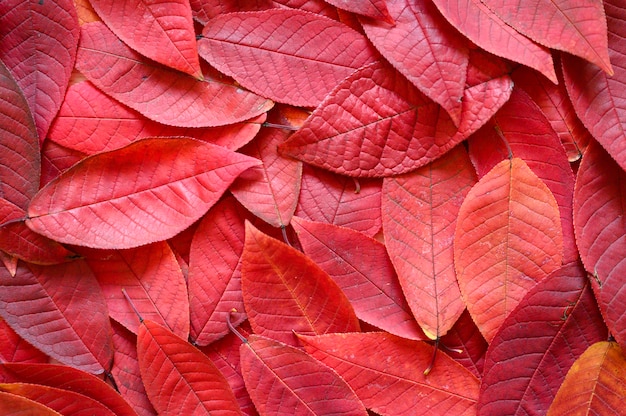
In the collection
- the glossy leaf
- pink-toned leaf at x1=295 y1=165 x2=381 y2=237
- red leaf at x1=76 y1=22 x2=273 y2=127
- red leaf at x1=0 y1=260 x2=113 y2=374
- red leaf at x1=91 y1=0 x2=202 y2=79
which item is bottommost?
the glossy leaf

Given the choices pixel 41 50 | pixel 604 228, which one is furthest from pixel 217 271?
pixel 604 228

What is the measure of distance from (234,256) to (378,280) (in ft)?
0.49

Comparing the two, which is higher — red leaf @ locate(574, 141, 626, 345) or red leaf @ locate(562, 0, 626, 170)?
red leaf @ locate(562, 0, 626, 170)

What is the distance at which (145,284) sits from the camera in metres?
0.57

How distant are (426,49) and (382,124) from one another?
0.08m

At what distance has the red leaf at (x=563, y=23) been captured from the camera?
20.1 inches

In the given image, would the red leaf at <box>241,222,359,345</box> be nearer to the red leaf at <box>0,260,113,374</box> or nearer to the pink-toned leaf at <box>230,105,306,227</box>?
the pink-toned leaf at <box>230,105,306,227</box>

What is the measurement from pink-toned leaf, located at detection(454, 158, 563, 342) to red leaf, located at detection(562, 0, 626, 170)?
73mm

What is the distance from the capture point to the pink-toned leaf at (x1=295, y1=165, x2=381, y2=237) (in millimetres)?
576

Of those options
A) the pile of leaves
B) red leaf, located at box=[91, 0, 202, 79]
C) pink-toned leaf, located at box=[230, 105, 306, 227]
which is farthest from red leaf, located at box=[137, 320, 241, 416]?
red leaf, located at box=[91, 0, 202, 79]

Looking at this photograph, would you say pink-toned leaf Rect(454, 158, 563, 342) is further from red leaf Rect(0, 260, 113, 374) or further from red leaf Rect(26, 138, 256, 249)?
red leaf Rect(0, 260, 113, 374)

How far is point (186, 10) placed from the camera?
0.54m

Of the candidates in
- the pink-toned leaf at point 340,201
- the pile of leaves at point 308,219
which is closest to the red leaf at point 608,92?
the pile of leaves at point 308,219

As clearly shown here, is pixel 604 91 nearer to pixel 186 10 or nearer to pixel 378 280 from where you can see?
pixel 378 280
